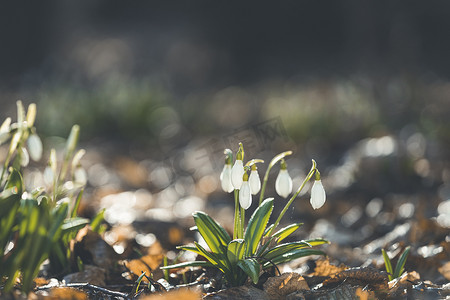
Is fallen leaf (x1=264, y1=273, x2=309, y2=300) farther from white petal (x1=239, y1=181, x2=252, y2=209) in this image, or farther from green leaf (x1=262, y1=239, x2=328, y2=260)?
white petal (x1=239, y1=181, x2=252, y2=209)

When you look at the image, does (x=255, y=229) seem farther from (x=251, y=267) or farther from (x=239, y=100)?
(x=239, y=100)

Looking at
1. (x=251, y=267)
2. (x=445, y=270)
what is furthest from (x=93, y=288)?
(x=445, y=270)

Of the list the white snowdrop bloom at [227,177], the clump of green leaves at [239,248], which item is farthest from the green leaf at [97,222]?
the white snowdrop bloom at [227,177]

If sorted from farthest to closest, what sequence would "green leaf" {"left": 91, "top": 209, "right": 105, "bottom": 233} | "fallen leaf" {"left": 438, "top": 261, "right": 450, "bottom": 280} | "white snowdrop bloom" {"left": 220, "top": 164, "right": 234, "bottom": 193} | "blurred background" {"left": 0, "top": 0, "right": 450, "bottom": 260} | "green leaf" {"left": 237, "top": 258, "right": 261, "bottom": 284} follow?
"blurred background" {"left": 0, "top": 0, "right": 450, "bottom": 260} < "green leaf" {"left": 91, "top": 209, "right": 105, "bottom": 233} < "fallen leaf" {"left": 438, "top": 261, "right": 450, "bottom": 280} < "white snowdrop bloom" {"left": 220, "top": 164, "right": 234, "bottom": 193} < "green leaf" {"left": 237, "top": 258, "right": 261, "bottom": 284}

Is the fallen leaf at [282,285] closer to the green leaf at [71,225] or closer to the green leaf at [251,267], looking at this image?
the green leaf at [251,267]

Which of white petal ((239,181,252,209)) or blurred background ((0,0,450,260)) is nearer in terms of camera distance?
white petal ((239,181,252,209))

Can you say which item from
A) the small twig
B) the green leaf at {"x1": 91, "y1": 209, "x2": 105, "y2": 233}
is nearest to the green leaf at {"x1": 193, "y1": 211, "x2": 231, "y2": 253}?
the small twig
